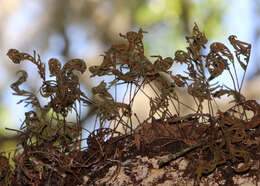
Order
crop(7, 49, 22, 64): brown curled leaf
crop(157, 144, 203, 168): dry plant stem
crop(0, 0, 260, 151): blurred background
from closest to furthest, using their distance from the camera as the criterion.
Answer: crop(157, 144, 203, 168): dry plant stem → crop(7, 49, 22, 64): brown curled leaf → crop(0, 0, 260, 151): blurred background

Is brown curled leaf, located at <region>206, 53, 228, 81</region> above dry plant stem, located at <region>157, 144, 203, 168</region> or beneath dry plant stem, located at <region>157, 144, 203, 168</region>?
above

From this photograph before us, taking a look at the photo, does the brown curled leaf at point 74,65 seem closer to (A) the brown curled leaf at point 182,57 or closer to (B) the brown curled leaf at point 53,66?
(B) the brown curled leaf at point 53,66

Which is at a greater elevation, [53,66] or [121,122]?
[53,66]

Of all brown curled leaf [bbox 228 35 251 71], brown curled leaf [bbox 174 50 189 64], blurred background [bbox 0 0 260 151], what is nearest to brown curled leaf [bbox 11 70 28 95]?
brown curled leaf [bbox 174 50 189 64]

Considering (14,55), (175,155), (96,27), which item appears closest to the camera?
(175,155)

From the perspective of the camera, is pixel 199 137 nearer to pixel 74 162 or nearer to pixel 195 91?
pixel 195 91

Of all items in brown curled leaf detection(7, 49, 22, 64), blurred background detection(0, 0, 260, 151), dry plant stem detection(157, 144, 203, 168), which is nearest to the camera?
dry plant stem detection(157, 144, 203, 168)

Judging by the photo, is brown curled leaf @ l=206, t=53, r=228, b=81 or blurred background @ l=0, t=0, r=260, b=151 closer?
brown curled leaf @ l=206, t=53, r=228, b=81

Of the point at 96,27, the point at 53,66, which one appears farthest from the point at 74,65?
the point at 96,27

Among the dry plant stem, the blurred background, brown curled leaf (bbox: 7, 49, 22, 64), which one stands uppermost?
the blurred background

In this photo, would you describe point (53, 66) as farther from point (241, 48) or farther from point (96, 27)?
point (96, 27)

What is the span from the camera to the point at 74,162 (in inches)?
28.4

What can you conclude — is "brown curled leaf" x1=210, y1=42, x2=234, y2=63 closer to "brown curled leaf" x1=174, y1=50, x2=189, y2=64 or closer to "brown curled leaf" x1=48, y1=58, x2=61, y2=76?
"brown curled leaf" x1=174, y1=50, x2=189, y2=64

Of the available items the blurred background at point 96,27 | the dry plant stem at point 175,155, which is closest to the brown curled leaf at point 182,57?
the dry plant stem at point 175,155
